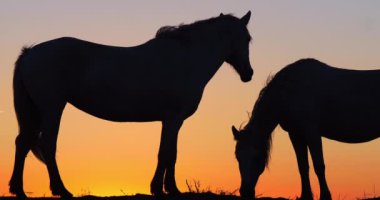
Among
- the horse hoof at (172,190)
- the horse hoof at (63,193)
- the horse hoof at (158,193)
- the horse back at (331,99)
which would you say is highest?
the horse back at (331,99)

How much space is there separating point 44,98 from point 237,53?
368 cm

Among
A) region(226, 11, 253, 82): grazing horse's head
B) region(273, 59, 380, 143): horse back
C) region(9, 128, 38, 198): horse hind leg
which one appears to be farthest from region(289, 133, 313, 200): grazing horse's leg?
region(9, 128, 38, 198): horse hind leg

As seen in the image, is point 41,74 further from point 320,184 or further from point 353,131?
point 353,131

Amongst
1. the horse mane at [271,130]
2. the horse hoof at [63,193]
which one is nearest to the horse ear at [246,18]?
the horse mane at [271,130]

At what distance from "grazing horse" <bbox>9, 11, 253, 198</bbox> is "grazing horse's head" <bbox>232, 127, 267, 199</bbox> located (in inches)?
39.1

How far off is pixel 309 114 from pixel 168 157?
2716 millimetres

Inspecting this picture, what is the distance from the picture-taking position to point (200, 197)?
902 centimetres

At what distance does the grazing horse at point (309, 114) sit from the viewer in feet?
32.6

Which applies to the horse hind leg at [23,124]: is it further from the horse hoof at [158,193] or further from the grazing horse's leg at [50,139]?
the horse hoof at [158,193]

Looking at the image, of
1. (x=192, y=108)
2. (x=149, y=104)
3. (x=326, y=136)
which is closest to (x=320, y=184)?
(x=326, y=136)

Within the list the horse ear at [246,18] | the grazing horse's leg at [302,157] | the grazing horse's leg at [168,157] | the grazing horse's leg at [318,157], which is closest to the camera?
the grazing horse's leg at [168,157]

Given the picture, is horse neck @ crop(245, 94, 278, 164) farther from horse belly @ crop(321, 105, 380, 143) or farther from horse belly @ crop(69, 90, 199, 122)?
horse belly @ crop(69, 90, 199, 122)

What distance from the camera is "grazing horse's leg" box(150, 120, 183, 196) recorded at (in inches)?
372

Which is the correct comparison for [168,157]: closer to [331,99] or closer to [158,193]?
[158,193]
